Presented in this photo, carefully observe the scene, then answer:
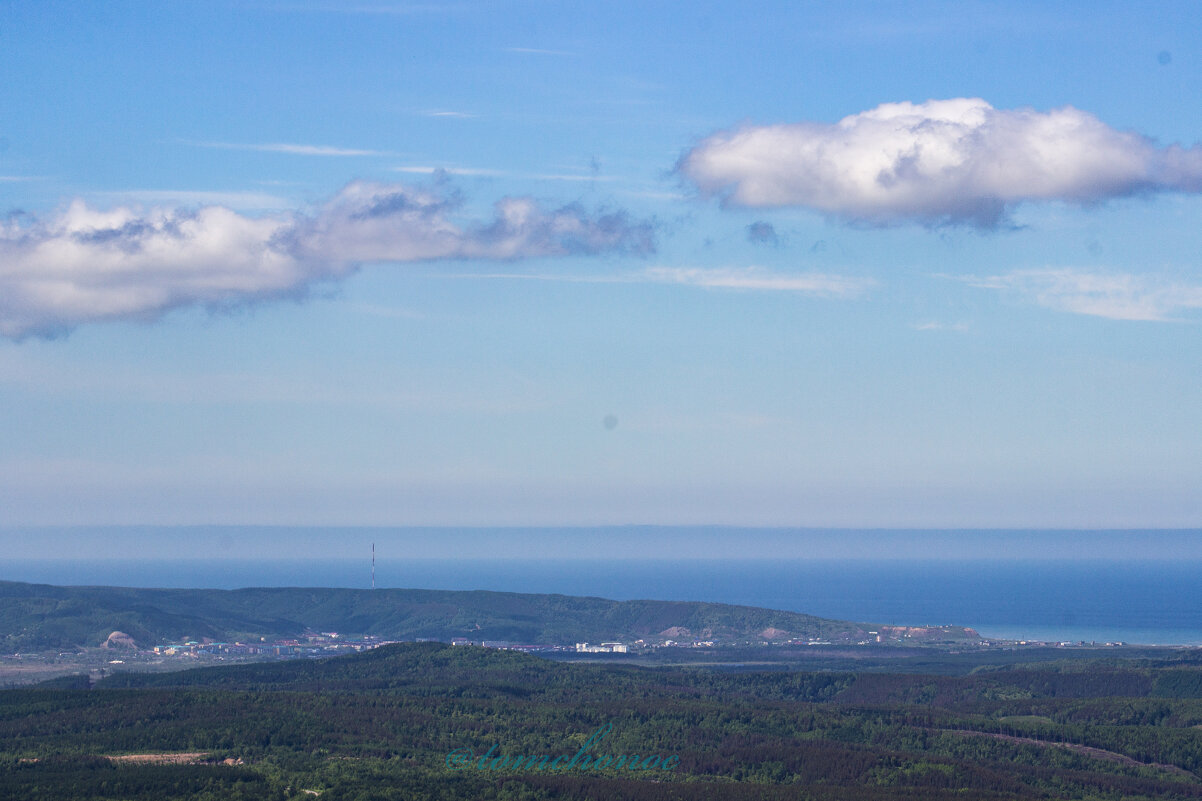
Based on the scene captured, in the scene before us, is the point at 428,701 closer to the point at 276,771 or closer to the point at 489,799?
the point at 276,771

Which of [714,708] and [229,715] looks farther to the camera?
[714,708]

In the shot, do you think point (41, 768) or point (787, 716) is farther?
point (787, 716)

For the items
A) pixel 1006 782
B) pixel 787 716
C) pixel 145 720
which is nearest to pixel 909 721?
pixel 787 716

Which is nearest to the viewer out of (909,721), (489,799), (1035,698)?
(489,799)

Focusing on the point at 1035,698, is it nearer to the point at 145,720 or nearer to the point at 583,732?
the point at 583,732

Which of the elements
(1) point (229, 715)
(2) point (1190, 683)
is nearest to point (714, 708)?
(1) point (229, 715)

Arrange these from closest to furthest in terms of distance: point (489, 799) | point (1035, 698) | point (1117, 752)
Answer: point (489, 799) → point (1117, 752) → point (1035, 698)
